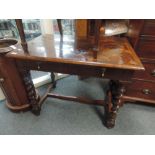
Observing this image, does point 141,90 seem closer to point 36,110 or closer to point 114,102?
point 114,102

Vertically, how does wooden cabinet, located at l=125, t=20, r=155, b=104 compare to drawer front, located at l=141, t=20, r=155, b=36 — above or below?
below

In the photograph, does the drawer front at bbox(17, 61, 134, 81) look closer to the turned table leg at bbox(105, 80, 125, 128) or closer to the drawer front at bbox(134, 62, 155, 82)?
the turned table leg at bbox(105, 80, 125, 128)

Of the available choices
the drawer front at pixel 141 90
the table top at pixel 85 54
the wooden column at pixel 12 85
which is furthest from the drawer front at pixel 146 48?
the wooden column at pixel 12 85

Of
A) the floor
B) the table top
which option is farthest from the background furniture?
the floor

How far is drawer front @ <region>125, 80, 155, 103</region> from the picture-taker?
1481 millimetres

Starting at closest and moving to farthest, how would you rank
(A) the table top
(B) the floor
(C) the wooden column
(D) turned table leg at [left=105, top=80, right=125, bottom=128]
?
(A) the table top → (D) turned table leg at [left=105, top=80, right=125, bottom=128] → (C) the wooden column → (B) the floor

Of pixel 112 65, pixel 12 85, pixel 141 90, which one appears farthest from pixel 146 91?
pixel 12 85

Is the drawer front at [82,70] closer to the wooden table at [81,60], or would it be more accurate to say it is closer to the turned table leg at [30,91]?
the wooden table at [81,60]

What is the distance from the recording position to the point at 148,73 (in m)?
1.40

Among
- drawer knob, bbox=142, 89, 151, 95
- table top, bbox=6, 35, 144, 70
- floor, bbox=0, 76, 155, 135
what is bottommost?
floor, bbox=0, 76, 155, 135

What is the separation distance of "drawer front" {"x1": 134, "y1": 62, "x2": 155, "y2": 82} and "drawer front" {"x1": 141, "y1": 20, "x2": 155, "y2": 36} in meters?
0.30

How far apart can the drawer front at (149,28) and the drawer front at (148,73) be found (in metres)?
0.30

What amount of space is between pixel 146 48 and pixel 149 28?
177 mm
